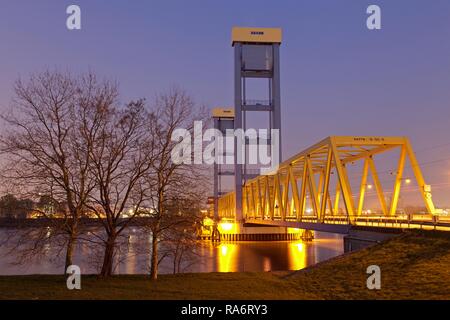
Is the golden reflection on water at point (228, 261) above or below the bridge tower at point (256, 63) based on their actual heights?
below

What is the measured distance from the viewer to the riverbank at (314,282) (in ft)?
47.0

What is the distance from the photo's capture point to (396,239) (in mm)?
20719

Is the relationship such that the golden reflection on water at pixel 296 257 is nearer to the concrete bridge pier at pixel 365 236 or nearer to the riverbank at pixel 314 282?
the concrete bridge pier at pixel 365 236

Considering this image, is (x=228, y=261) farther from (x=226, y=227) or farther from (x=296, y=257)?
(x=226, y=227)

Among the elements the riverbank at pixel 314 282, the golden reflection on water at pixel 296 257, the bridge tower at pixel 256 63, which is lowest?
the golden reflection on water at pixel 296 257

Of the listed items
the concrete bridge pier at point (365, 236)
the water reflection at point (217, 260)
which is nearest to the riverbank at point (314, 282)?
the concrete bridge pier at point (365, 236)

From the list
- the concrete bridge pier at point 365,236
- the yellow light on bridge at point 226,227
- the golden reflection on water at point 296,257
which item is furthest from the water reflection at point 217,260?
the concrete bridge pier at point 365,236

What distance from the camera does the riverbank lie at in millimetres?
14336

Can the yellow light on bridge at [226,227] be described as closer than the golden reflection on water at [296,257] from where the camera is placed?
No

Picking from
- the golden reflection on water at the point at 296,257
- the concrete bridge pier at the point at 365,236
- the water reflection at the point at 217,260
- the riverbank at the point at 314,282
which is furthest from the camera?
the golden reflection on water at the point at 296,257

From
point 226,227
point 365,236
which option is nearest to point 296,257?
point 226,227

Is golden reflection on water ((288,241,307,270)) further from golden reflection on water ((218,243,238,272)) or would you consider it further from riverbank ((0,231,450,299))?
riverbank ((0,231,450,299))

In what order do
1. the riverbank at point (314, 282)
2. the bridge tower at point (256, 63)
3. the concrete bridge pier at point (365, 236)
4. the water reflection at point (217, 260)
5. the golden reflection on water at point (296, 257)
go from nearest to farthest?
1. the riverbank at point (314, 282)
2. the concrete bridge pier at point (365, 236)
3. the water reflection at point (217, 260)
4. the golden reflection on water at point (296, 257)
5. the bridge tower at point (256, 63)
